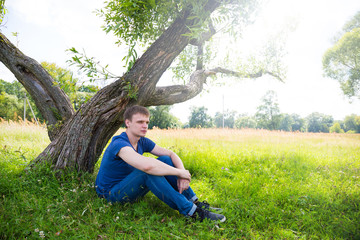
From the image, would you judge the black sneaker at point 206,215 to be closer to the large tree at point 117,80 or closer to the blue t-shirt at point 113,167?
the blue t-shirt at point 113,167

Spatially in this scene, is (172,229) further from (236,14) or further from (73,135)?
(236,14)

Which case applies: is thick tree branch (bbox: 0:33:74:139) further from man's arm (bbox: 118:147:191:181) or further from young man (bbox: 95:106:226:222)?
man's arm (bbox: 118:147:191:181)

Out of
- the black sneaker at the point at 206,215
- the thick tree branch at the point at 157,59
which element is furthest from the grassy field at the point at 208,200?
the thick tree branch at the point at 157,59

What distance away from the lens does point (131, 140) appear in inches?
130

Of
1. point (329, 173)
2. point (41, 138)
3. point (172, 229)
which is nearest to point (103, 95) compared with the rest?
point (172, 229)

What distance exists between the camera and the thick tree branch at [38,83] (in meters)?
4.66

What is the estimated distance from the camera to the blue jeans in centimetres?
286

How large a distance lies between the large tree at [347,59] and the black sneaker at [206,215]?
14.6m

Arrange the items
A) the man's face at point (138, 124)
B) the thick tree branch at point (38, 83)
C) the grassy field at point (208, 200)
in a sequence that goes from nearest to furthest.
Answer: the grassy field at point (208, 200) → the man's face at point (138, 124) → the thick tree branch at point (38, 83)

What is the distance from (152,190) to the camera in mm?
2951

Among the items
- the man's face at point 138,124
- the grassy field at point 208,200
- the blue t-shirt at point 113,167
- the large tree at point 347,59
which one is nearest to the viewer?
the grassy field at point 208,200

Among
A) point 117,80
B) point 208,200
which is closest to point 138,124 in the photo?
point 117,80

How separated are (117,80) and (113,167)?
6.18ft

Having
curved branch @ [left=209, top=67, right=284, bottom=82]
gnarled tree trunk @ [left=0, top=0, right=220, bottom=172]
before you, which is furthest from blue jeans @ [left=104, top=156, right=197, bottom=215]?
curved branch @ [left=209, top=67, right=284, bottom=82]
